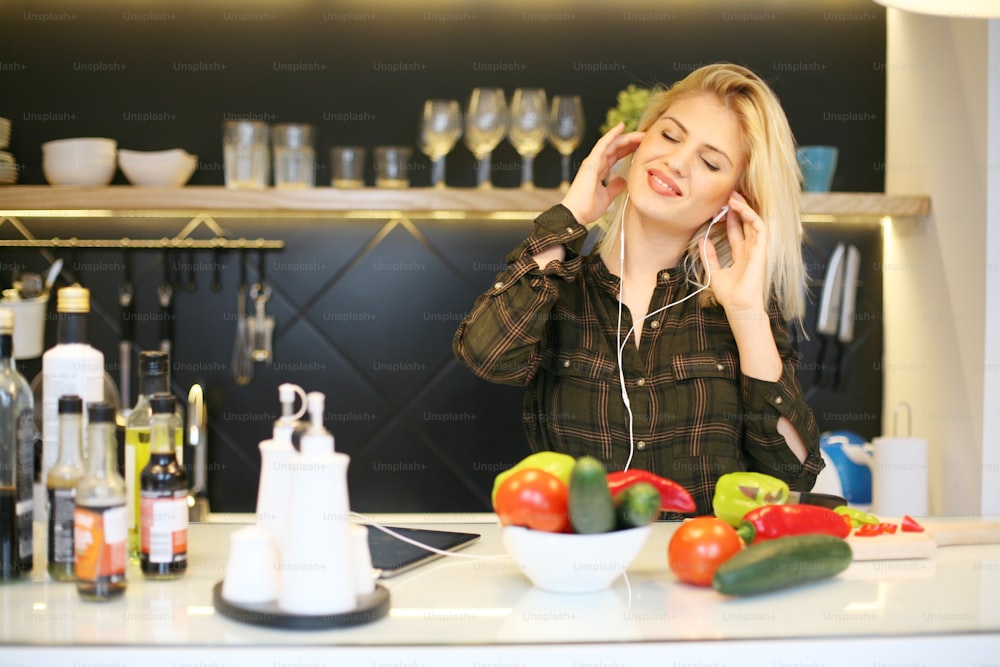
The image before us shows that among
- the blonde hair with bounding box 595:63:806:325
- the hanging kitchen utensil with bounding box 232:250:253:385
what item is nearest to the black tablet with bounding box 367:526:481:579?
the blonde hair with bounding box 595:63:806:325

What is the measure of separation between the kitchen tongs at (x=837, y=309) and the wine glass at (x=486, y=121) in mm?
894

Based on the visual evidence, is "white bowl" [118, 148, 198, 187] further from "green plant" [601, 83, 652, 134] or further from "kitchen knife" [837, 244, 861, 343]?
"kitchen knife" [837, 244, 861, 343]

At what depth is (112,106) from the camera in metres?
2.59

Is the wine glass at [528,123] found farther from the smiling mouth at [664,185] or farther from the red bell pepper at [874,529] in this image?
the red bell pepper at [874,529]

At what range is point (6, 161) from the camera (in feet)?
7.86

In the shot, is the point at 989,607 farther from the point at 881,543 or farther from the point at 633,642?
the point at 633,642

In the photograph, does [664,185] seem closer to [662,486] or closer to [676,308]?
[676,308]

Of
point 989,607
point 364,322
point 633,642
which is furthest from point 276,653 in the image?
point 364,322

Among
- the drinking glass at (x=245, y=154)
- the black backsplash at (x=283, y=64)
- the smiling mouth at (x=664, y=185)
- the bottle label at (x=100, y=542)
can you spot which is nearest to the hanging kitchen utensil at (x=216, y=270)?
the black backsplash at (x=283, y=64)

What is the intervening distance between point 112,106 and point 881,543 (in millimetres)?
2112

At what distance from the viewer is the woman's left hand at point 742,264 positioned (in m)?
1.75

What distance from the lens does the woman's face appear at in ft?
5.91

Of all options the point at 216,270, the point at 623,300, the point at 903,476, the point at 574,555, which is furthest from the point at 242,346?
the point at 574,555

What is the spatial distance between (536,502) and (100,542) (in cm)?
43
